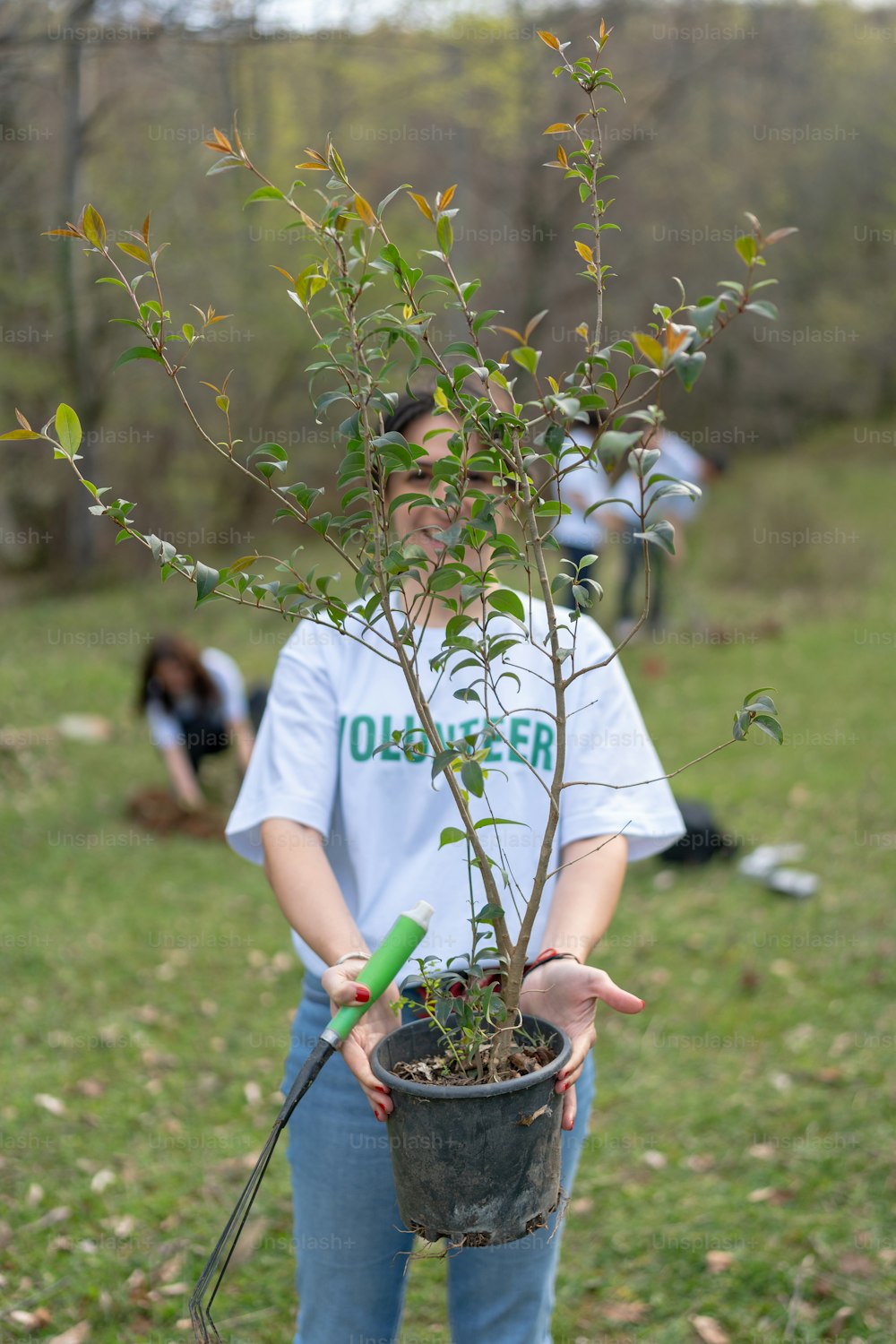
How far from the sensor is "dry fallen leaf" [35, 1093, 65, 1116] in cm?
390

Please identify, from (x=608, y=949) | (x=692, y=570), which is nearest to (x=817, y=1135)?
(x=608, y=949)

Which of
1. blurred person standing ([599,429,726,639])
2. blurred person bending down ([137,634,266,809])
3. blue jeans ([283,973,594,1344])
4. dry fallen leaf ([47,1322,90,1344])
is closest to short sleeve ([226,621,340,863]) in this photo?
blue jeans ([283,973,594,1344])

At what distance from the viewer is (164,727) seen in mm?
6949

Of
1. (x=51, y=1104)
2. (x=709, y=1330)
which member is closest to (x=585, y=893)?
(x=709, y=1330)

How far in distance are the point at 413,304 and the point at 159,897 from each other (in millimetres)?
4879

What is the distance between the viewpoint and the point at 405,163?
64.5 ft

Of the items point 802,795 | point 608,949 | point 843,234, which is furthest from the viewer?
point 843,234

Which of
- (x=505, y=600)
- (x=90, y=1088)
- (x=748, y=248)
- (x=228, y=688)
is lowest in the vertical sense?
(x=90, y=1088)

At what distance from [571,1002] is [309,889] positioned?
1.40 ft

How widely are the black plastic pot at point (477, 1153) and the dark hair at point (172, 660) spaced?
18.4 feet

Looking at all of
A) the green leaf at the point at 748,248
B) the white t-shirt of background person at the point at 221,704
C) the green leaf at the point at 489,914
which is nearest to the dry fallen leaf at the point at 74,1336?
the green leaf at the point at 489,914

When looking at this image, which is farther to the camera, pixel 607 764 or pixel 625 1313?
pixel 625 1313

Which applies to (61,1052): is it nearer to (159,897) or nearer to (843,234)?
(159,897)

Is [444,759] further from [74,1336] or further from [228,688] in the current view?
[228,688]
